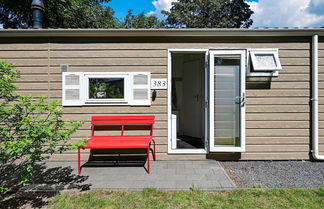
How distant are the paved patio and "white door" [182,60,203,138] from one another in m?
1.91

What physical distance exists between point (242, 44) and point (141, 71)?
6.57 ft

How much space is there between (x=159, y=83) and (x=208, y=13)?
43.3 feet

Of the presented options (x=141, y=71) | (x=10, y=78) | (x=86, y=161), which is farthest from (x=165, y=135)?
(x=10, y=78)

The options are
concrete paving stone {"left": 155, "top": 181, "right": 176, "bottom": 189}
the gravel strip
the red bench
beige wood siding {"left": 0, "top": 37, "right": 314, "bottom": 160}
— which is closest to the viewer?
concrete paving stone {"left": 155, "top": 181, "right": 176, "bottom": 189}

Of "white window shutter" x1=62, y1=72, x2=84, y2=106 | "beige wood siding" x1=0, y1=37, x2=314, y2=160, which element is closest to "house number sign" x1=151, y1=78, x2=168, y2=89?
"beige wood siding" x1=0, y1=37, x2=314, y2=160

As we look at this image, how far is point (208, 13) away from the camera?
46.0 feet

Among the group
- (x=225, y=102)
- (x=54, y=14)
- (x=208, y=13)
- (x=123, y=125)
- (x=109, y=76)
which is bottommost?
(x=123, y=125)

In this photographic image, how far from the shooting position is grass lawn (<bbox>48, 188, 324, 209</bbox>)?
1998mm

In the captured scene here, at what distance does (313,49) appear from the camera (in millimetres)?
3289

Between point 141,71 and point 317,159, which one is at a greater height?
point 141,71

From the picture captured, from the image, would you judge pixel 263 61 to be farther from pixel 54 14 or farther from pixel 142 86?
pixel 54 14

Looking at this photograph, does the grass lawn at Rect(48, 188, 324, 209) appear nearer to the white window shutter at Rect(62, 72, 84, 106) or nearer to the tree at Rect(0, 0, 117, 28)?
the white window shutter at Rect(62, 72, 84, 106)

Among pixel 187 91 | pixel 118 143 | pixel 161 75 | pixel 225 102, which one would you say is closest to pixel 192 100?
pixel 187 91

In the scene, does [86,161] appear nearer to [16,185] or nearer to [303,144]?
[16,185]
